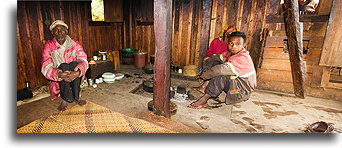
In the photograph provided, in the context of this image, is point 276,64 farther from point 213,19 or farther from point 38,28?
point 38,28

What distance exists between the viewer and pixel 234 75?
3299 mm

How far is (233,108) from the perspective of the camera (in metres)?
3.52

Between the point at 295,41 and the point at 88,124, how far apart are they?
415cm

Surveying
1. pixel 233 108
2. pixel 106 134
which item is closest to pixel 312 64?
pixel 233 108

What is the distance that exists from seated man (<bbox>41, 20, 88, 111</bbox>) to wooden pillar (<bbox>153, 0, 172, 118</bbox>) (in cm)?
185

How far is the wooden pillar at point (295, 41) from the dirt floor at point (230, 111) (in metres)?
0.54

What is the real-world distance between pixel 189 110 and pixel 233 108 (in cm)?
95

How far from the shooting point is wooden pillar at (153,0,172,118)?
185 centimetres

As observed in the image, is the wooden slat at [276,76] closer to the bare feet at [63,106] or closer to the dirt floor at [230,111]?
the dirt floor at [230,111]

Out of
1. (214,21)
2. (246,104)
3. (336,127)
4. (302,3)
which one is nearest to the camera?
(336,127)

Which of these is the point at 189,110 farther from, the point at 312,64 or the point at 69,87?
the point at 312,64

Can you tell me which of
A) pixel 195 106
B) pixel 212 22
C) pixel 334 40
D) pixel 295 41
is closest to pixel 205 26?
pixel 212 22

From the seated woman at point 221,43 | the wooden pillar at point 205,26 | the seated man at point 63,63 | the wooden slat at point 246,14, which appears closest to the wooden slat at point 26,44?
the seated man at point 63,63

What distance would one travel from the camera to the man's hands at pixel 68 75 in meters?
2.98
